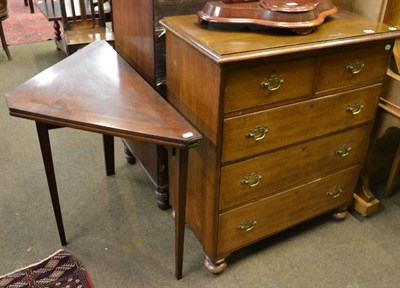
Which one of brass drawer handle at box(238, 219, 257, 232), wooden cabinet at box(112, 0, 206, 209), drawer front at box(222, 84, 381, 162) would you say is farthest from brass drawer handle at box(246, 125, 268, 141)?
wooden cabinet at box(112, 0, 206, 209)

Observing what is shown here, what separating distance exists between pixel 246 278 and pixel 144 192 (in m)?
0.72

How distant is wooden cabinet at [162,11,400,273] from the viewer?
1256 millimetres

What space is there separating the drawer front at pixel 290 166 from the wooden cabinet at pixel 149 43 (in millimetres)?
466

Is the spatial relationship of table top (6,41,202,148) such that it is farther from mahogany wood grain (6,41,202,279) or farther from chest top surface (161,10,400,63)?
chest top surface (161,10,400,63)

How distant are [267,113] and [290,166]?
293mm

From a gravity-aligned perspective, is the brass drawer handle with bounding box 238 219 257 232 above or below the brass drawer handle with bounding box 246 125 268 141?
below

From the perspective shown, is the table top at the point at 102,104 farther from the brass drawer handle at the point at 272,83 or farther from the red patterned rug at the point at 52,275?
the red patterned rug at the point at 52,275

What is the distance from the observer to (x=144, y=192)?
6.89ft

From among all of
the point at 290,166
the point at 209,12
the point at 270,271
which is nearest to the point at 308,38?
the point at 209,12

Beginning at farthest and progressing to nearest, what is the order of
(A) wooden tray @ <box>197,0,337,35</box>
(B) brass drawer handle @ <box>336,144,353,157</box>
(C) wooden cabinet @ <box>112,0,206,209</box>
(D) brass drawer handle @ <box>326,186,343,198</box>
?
(D) brass drawer handle @ <box>326,186,343,198</box>
(B) brass drawer handle @ <box>336,144,353,157</box>
(C) wooden cabinet @ <box>112,0,206,209</box>
(A) wooden tray @ <box>197,0,337,35</box>

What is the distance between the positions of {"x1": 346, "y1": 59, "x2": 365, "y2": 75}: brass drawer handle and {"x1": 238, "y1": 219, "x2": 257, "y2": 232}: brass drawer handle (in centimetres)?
65

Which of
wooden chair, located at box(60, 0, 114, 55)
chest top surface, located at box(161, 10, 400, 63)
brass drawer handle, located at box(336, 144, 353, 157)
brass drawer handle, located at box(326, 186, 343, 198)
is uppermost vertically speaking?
chest top surface, located at box(161, 10, 400, 63)

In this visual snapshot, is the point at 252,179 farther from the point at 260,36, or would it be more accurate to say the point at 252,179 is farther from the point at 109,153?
the point at 109,153

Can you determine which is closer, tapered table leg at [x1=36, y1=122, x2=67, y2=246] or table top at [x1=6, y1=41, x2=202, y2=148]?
table top at [x1=6, y1=41, x2=202, y2=148]
